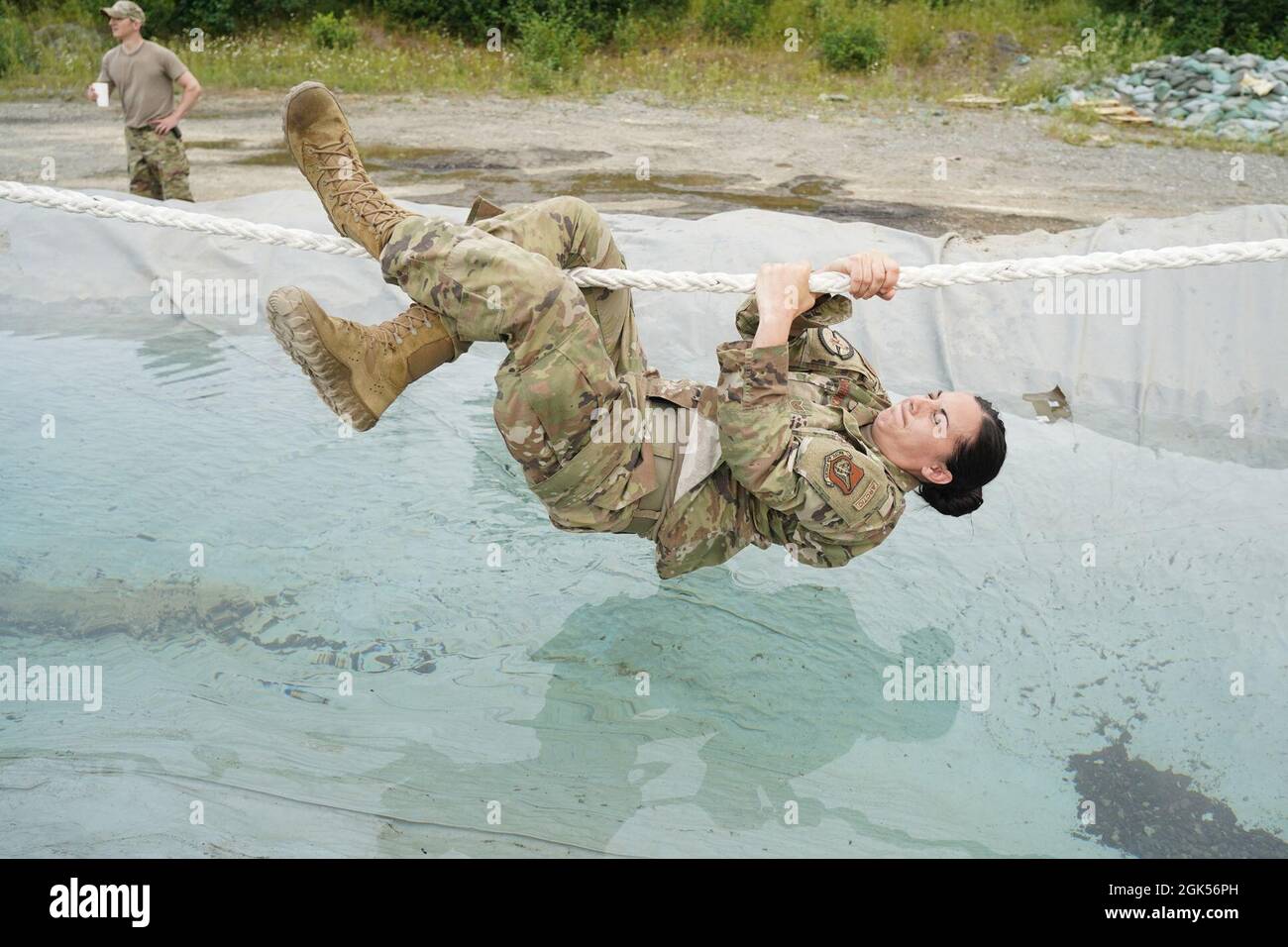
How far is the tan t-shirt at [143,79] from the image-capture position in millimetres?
5996

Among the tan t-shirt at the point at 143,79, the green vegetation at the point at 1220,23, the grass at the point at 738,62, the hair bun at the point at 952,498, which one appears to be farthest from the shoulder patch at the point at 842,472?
the green vegetation at the point at 1220,23

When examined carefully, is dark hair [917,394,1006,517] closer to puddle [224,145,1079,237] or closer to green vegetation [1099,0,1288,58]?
puddle [224,145,1079,237]

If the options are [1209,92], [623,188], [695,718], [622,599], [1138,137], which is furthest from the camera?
[1209,92]

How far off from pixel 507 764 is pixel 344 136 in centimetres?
150

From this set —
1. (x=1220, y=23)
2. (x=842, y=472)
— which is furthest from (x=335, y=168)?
(x=1220, y=23)

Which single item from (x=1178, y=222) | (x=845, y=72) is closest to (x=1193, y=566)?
(x=1178, y=222)

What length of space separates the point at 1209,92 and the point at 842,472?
8.63m

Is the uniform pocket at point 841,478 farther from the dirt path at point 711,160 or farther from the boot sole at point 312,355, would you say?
the dirt path at point 711,160

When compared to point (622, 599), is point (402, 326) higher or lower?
A: higher

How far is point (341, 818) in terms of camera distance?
251 centimetres

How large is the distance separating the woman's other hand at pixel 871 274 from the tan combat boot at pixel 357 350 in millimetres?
892

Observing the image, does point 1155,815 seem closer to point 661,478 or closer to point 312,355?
point 661,478

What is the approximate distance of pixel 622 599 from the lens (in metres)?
3.25

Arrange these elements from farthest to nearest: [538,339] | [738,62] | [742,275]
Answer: [738,62] < [742,275] < [538,339]
